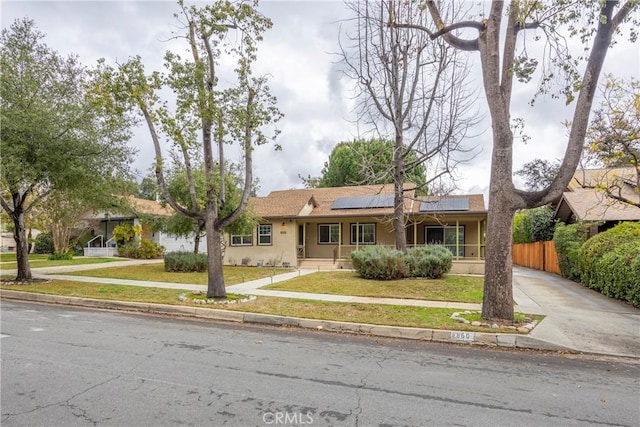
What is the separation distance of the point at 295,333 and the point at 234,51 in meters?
7.32

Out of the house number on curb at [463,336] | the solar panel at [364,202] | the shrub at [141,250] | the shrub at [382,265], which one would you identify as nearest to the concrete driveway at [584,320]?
the house number on curb at [463,336]

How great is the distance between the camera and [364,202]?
909 inches

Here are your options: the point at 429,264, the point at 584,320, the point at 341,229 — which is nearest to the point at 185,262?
the point at 341,229

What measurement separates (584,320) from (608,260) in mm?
4894

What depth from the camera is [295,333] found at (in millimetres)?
7754

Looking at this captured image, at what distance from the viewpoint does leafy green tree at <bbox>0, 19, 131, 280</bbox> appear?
1197 cm

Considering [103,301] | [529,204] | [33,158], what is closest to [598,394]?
[529,204]

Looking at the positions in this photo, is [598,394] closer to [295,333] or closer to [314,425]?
[314,425]

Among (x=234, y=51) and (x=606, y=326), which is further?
(x=234, y=51)

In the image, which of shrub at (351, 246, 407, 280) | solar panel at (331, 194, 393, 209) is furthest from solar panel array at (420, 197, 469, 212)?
shrub at (351, 246, 407, 280)

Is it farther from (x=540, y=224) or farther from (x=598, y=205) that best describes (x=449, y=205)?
(x=540, y=224)

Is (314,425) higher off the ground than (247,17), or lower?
lower

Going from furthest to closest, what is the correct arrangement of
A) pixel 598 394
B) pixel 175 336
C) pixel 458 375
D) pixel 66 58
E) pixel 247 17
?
pixel 66 58 < pixel 247 17 < pixel 175 336 < pixel 458 375 < pixel 598 394

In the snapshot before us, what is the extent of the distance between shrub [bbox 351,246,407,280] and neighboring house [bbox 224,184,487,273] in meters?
5.54
